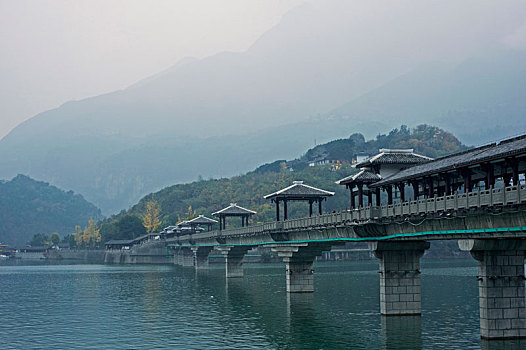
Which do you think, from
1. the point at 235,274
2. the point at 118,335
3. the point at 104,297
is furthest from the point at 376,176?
the point at 235,274

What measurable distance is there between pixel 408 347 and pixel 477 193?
45.9 feet

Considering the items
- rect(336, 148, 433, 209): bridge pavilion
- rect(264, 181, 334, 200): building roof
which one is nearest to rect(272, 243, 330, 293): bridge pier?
rect(264, 181, 334, 200): building roof

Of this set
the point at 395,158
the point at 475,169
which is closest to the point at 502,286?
the point at 475,169

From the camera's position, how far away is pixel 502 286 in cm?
4147

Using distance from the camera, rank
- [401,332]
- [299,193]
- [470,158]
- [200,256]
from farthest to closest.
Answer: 1. [200,256]
2. [299,193]
3. [401,332]
4. [470,158]

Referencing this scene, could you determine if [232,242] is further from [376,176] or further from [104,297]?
[376,176]

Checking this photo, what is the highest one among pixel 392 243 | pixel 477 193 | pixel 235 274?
pixel 477 193

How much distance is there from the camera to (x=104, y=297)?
294 ft

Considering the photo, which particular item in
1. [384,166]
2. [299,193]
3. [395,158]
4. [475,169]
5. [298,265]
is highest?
[395,158]

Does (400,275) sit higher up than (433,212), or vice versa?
(433,212)

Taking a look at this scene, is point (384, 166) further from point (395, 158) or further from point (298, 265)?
point (298, 265)

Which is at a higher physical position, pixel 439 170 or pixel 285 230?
pixel 439 170

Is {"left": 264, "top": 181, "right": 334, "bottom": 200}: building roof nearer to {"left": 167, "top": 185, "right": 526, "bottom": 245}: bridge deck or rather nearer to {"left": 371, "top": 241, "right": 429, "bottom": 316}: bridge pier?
{"left": 167, "top": 185, "right": 526, "bottom": 245}: bridge deck

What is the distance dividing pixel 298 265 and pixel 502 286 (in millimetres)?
42885
